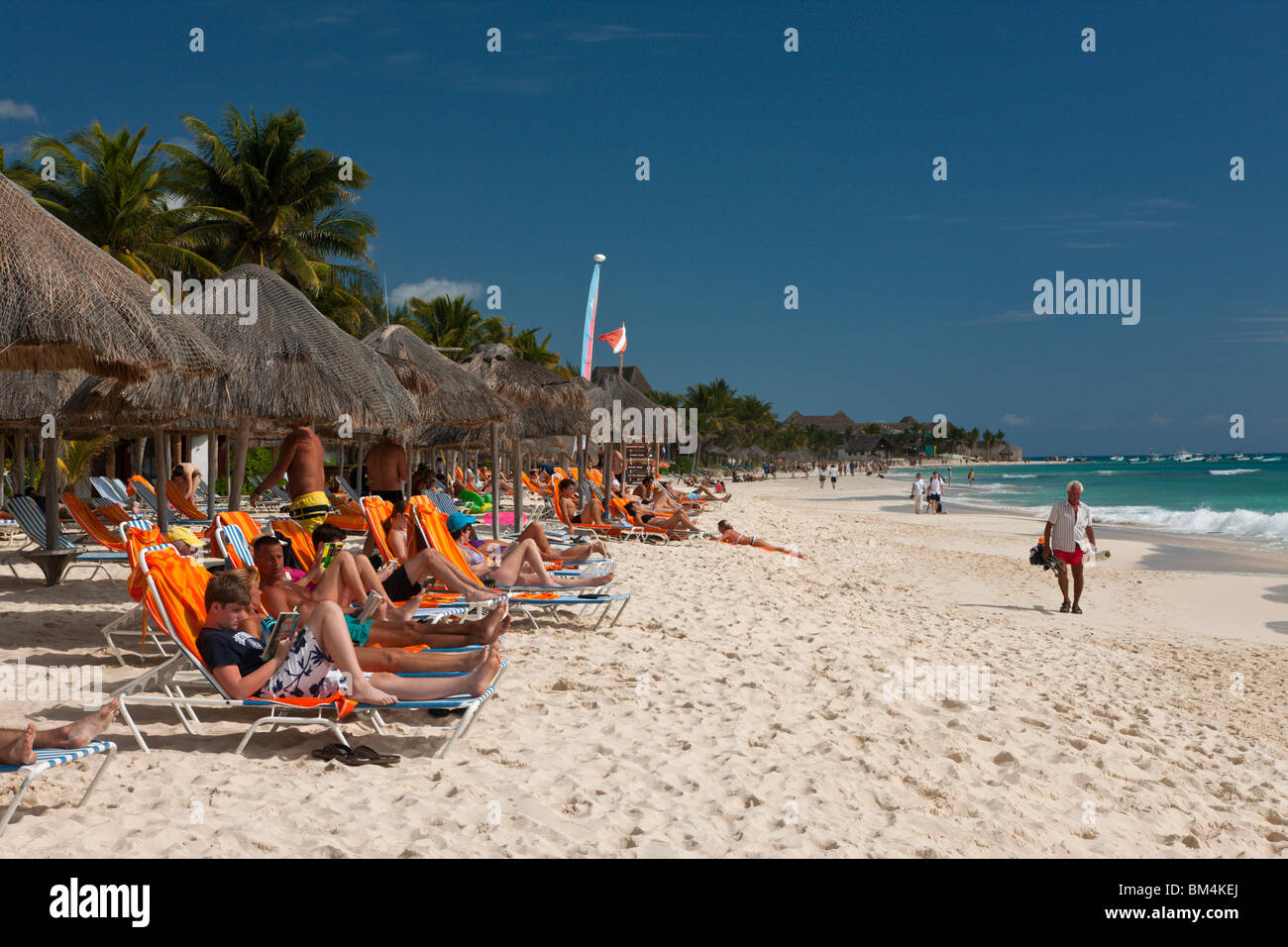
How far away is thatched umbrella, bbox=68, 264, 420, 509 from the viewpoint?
699 cm

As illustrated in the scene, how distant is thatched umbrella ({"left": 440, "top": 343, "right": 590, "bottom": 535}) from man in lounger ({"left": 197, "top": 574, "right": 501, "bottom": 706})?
9.84 m

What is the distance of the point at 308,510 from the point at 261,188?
787 inches

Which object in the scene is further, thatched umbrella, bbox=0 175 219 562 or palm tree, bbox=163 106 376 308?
palm tree, bbox=163 106 376 308

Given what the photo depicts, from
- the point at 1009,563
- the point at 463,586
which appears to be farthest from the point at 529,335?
the point at 463,586

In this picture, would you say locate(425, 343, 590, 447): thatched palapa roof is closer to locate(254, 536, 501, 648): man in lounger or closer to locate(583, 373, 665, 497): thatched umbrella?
locate(583, 373, 665, 497): thatched umbrella

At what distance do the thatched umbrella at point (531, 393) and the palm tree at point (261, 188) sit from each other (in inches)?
413

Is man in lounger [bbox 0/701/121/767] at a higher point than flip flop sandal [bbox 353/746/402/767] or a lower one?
higher

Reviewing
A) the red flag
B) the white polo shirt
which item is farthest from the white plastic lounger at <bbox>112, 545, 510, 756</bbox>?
the red flag

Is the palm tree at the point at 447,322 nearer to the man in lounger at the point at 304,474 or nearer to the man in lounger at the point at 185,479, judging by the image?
the man in lounger at the point at 185,479

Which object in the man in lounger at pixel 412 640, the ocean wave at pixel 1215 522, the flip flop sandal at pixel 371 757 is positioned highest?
the man in lounger at pixel 412 640

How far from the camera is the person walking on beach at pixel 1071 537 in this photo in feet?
29.7

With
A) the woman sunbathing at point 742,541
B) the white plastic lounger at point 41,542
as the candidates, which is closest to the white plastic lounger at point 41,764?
the white plastic lounger at point 41,542

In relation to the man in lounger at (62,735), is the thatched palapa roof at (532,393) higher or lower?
higher
